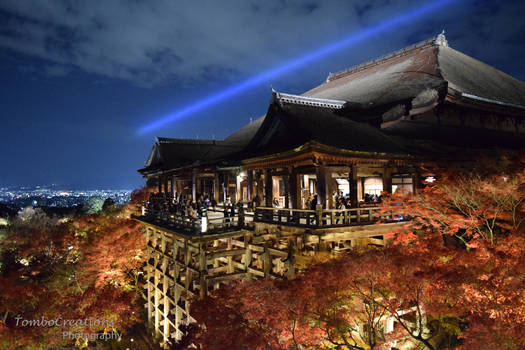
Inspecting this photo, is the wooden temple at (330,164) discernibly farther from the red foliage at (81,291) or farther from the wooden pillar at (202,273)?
the red foliage at (81,291)

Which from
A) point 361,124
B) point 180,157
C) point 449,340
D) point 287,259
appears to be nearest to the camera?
point 287,259

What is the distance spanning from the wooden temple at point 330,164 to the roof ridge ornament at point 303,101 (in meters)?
0.06

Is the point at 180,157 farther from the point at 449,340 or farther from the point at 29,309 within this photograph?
the point at 449,340

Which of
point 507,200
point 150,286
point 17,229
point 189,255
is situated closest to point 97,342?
point 150,286

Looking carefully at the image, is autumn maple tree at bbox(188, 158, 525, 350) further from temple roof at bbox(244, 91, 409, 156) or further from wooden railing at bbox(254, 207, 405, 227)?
temple roof at bbox(244, 91, 409, 156)

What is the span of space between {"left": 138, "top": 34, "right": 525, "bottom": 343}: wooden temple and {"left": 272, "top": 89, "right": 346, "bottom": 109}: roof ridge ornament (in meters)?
0.06

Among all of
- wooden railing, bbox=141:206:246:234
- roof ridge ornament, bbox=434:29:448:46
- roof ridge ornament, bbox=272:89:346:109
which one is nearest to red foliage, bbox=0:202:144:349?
wooden railing, bbox=141:206:246:234

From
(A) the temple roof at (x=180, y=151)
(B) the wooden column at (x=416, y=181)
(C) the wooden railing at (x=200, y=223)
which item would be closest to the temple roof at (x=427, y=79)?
(B) the wooden column at (x=416, y=181)

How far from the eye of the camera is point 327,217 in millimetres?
11953

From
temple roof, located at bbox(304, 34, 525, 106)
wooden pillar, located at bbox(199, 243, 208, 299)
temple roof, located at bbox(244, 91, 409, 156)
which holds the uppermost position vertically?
temple roof, located at bbox(304, 34, 525, 106)

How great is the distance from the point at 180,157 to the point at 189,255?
55.5ft

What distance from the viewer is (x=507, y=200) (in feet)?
36.9

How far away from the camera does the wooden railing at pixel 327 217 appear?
1187 cm

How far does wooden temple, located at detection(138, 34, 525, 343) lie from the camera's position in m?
13.3
